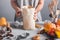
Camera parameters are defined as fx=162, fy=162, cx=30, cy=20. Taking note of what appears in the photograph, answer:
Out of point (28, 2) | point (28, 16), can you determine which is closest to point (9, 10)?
point (28, 2)

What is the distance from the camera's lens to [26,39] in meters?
0.74

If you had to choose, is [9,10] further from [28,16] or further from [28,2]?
[28,16]

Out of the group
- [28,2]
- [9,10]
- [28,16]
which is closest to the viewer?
[28,16]

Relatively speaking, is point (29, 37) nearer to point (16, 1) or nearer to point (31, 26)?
point (31, 26)

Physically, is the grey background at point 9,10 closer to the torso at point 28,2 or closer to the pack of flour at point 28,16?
the torso at point 28,2

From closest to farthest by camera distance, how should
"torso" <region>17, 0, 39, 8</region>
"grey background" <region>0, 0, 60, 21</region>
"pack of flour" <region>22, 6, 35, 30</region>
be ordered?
"pack of flour" <region>22, 6, 35, 30</region> → "torso" <region>17, 0, 39, 8</region> → "grey background" <region>0, 0, 60, 21</region>

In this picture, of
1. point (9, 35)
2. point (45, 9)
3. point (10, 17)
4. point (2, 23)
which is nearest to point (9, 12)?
point (10, 17)

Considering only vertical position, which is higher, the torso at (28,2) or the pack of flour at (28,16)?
the torso at (28,2)

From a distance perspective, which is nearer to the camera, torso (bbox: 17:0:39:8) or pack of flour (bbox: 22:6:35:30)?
pack of flour (bbox: 22:6:35:30)

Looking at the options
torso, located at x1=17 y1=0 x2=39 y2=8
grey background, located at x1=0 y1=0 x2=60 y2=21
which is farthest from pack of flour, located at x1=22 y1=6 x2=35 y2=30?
grey background, located at x1=0 y1=0 x2=60 y2=21

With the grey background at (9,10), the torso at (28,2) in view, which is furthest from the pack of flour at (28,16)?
the grey background at (9,10)

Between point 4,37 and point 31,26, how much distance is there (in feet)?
0.51

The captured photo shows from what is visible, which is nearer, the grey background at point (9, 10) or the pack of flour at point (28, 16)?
the pack of flour at point (28, 16)

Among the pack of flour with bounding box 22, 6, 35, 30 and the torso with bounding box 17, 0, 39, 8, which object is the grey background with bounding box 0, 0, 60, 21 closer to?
the torso with bounding box 17, 0, 39, 8
